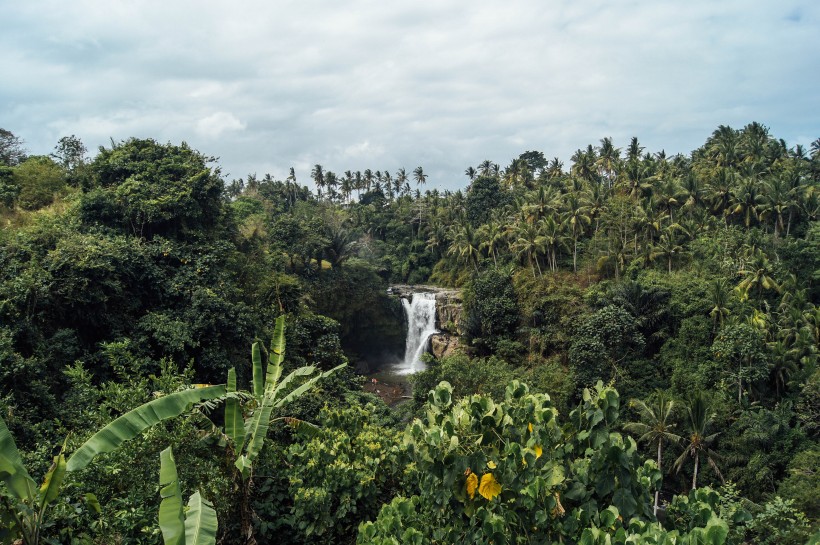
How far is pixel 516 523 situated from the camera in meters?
5.58

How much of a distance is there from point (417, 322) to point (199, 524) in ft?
121

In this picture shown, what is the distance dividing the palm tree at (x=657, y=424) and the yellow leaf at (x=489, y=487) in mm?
20724

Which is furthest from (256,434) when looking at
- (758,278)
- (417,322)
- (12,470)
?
(417,322)

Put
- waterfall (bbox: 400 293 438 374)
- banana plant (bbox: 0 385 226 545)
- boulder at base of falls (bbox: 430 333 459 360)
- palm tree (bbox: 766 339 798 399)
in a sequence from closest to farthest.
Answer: banana plant (bbox: 0 385 226 545), palm tree (bbox: 766 339 798 399), boulder at base of falls (bbox: 430 333 459 360), waterfall (bbox: 400 293 438 374)

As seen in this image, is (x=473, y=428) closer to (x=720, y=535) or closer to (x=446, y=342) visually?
(x=720, y=535)

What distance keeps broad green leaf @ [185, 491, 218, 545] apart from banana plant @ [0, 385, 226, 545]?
1.40 meters

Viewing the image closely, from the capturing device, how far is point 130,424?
6.23 metres

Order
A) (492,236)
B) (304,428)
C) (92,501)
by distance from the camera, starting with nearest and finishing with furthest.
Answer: (92,501) → (304,428) → (492,236)

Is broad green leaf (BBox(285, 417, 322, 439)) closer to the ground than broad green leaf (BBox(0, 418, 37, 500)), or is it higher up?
closer to the ground

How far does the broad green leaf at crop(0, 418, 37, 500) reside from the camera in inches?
213

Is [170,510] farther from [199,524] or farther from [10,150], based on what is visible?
[10,150]

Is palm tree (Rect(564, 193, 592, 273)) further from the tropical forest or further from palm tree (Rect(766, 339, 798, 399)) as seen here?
palm tree (Rect(766, 339, 798, 399))

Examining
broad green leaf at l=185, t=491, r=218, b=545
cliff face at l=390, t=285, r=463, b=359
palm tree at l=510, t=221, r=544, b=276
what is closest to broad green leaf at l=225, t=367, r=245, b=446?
broad green leaf at l=185, t=491, r=218, b=545

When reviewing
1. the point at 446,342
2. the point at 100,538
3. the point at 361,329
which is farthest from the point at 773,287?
the point at 100,538
